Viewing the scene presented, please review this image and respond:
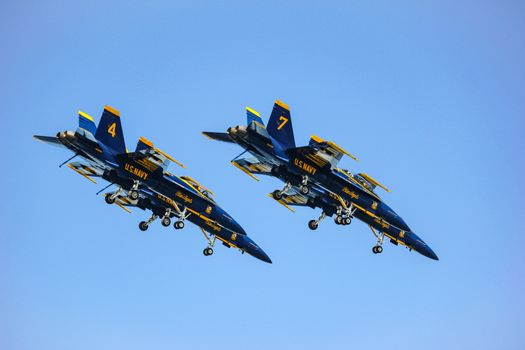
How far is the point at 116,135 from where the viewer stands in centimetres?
9956

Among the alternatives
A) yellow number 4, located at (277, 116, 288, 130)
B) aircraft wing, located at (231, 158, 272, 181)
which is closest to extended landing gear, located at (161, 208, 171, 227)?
aircraft wing, located at (231, 158, 272, 181)

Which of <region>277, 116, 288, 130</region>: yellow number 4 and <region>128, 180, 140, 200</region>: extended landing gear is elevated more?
<region>277, 116, 288, 130</region>: yellow number 4

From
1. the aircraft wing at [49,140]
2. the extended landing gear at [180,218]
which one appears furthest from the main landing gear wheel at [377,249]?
the aircraft wing at [49,140]

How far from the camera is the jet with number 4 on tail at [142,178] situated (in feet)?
325

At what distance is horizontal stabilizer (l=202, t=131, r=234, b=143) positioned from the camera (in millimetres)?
101875

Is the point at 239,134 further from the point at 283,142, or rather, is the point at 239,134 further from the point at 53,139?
the point at 53,139

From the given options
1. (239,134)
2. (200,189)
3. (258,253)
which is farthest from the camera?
(258,253)

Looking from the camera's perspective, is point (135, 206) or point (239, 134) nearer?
point (239, 134)

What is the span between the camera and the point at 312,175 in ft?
332

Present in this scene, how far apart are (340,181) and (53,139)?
2087 centimetres

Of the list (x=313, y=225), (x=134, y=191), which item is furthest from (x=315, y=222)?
(x=134, y=191)

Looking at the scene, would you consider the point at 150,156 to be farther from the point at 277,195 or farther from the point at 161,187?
the point at 277,195

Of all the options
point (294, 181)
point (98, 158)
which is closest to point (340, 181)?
point (294, 181)

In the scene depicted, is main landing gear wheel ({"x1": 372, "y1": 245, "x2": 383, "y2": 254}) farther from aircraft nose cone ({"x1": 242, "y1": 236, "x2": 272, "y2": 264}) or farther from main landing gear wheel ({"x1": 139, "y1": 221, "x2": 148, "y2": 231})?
main landing gear wheel ({"x1": 139, "y1": 221, "x2": 148, "y2": 231})
